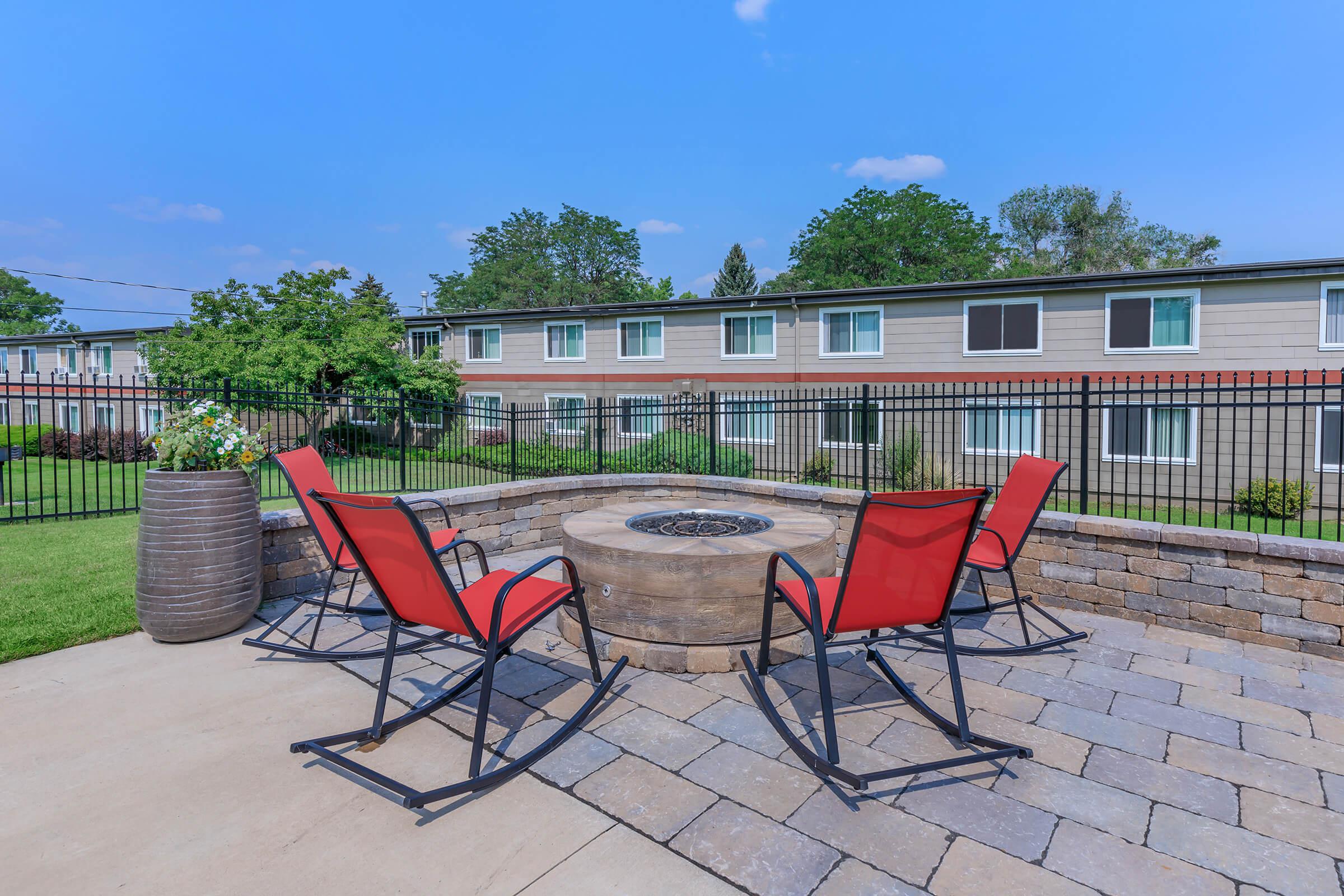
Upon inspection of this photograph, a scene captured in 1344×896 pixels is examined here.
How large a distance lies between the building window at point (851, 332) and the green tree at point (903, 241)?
20539 millimetres

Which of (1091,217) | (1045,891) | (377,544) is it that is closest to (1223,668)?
(1045,891)

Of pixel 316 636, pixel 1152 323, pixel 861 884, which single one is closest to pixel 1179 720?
pixel 861 884

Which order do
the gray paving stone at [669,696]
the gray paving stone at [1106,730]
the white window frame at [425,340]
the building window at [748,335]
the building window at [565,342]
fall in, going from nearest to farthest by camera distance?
the gray paving stone at [1106,730] < the gray paving stone at [669,696] < the building window at [748,335] < the building window at [565,342] < the white window frame at [425,340]

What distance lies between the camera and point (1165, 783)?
8.12 feet

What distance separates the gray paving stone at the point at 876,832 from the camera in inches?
79.6

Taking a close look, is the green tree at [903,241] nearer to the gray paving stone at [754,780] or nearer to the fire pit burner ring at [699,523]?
the fire pit burner ring at [699,523]

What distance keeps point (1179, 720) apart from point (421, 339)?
23073mm

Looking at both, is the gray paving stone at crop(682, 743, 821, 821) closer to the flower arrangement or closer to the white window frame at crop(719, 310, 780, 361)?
the flower arrangement

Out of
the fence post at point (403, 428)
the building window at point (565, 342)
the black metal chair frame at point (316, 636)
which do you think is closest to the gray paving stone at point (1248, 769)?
the black metal chair frame at point (316, 636)

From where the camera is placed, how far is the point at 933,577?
2750 millimetres

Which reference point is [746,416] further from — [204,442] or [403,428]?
[204,442]

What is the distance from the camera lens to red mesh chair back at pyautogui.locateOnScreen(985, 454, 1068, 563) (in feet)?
Answer: 12.8

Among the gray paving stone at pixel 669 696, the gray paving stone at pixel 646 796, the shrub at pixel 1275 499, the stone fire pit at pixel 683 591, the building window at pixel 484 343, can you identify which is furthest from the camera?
the building window at pixel 484 343

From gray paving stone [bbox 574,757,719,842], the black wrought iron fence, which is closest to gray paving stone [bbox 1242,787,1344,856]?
gray paving stone [bbox 574,757,719,842]
